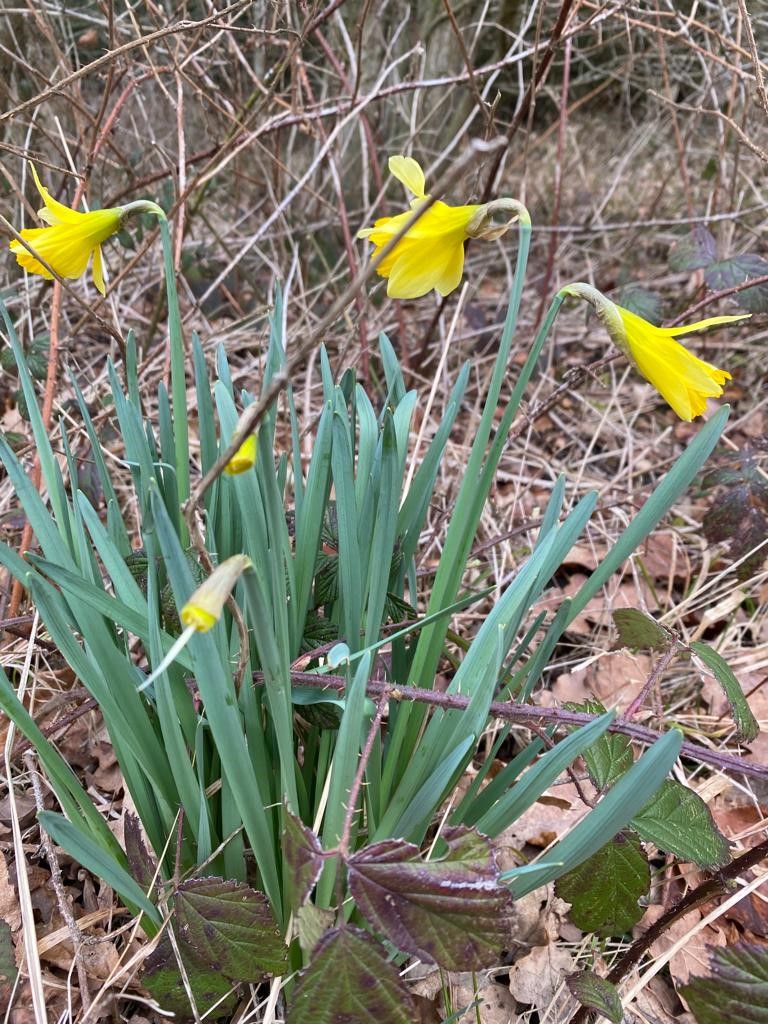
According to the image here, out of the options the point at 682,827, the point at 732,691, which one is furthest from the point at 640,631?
the point at 682,827

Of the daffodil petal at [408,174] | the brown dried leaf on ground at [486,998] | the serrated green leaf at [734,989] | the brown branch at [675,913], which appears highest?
the daffodil petal at [408,174]

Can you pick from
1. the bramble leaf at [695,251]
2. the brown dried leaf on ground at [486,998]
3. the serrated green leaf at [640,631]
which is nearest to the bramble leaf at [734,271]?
the bramble leaf at [695,251]

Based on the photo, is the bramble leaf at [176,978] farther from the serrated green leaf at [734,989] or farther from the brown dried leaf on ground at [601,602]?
the brown dried leaf on ground at [601,602]

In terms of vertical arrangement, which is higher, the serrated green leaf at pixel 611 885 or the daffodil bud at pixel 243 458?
the daffodil bud at pixel 243 458

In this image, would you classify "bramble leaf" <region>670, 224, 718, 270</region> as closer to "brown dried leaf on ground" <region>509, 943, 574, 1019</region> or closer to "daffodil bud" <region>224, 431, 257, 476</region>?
"brown dried leaf on ground" <region>509, 943, 574, 1019</region>

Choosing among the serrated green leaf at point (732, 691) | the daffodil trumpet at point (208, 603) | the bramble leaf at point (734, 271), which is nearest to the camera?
the daffodil trumpet at point (208, 603)

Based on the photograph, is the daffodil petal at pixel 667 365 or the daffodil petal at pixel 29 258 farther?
the daffodil petal at pixel 29 258

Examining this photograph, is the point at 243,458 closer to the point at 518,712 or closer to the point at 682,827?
the point at 518,712
